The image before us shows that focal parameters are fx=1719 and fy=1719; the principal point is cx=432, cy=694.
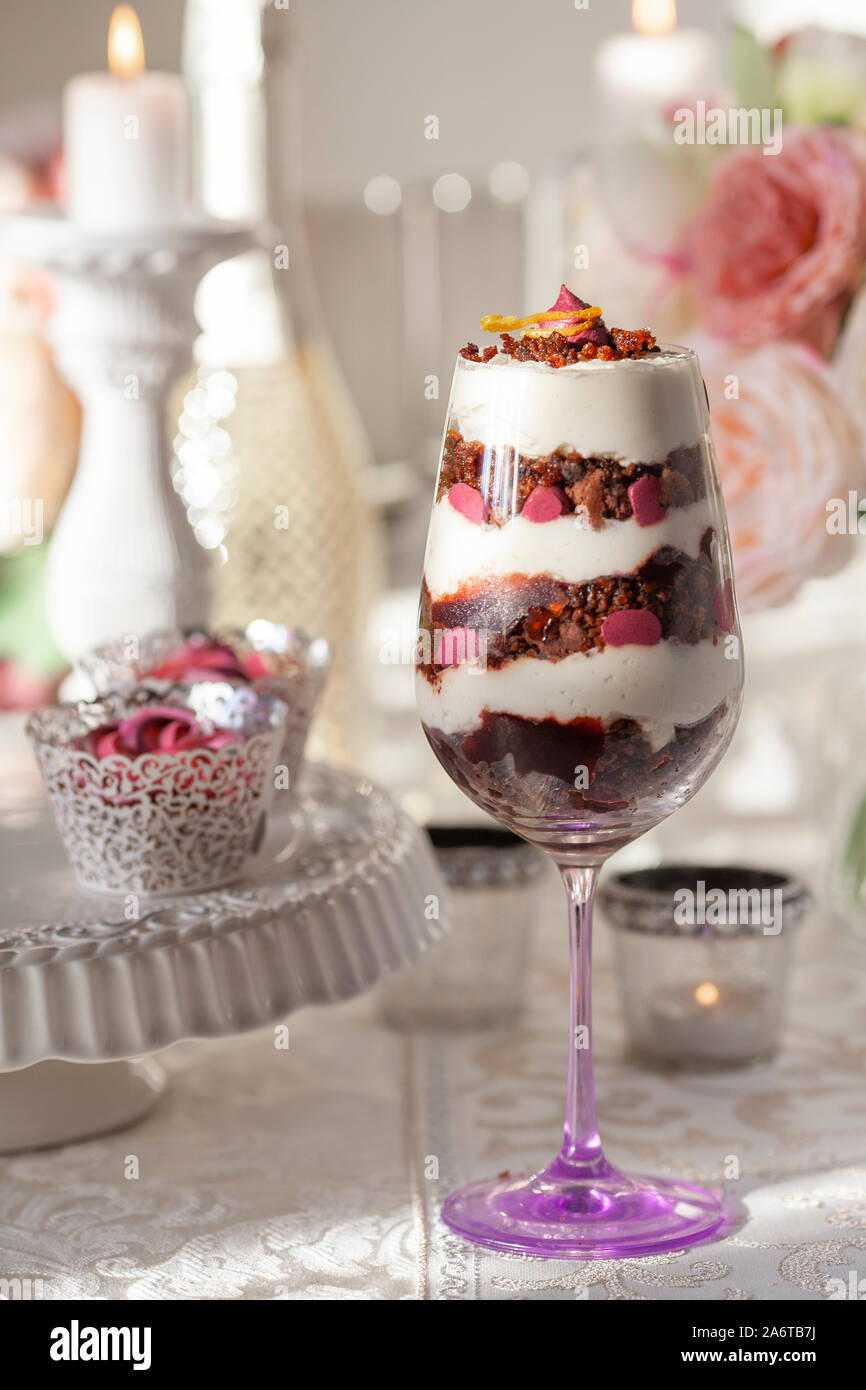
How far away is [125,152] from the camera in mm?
913

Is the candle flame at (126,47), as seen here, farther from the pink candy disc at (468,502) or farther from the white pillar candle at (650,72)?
the pink candy disc at (468,502)

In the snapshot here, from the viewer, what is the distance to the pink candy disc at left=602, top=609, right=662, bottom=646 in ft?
1.91

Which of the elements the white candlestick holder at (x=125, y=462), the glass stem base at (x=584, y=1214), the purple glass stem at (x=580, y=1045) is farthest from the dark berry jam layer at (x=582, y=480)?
the white candlestick holder at (x=125, y=462)

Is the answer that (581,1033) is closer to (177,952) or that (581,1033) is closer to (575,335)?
(177,952)

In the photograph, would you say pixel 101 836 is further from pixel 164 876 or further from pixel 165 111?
pixel 165 111

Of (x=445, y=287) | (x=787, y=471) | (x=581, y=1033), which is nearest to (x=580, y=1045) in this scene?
(x=581, y=1033)

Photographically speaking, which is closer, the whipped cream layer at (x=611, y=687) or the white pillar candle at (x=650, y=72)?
the whipped cream layer at (x=611, y=687)

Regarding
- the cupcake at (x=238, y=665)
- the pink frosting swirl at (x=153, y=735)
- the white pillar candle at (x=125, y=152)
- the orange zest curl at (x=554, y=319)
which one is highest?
the white pillar candle at (x=125, y=152)

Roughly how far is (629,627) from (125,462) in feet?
1.46

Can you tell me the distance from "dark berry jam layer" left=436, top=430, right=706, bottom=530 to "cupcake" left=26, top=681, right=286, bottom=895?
17cm

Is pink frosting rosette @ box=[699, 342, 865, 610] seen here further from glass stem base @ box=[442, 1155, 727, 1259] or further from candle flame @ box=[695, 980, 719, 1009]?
glass stem base @ box=[442, 1155, 727, 1259]

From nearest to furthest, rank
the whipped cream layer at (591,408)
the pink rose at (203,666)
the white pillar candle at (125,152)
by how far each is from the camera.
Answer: the whipped cream layer at (591,408) → the pink rose at (203,666) → the white pillar candle at (125,152)

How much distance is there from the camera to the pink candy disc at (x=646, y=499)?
58cm

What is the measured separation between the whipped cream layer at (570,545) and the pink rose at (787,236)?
1.06 ft
